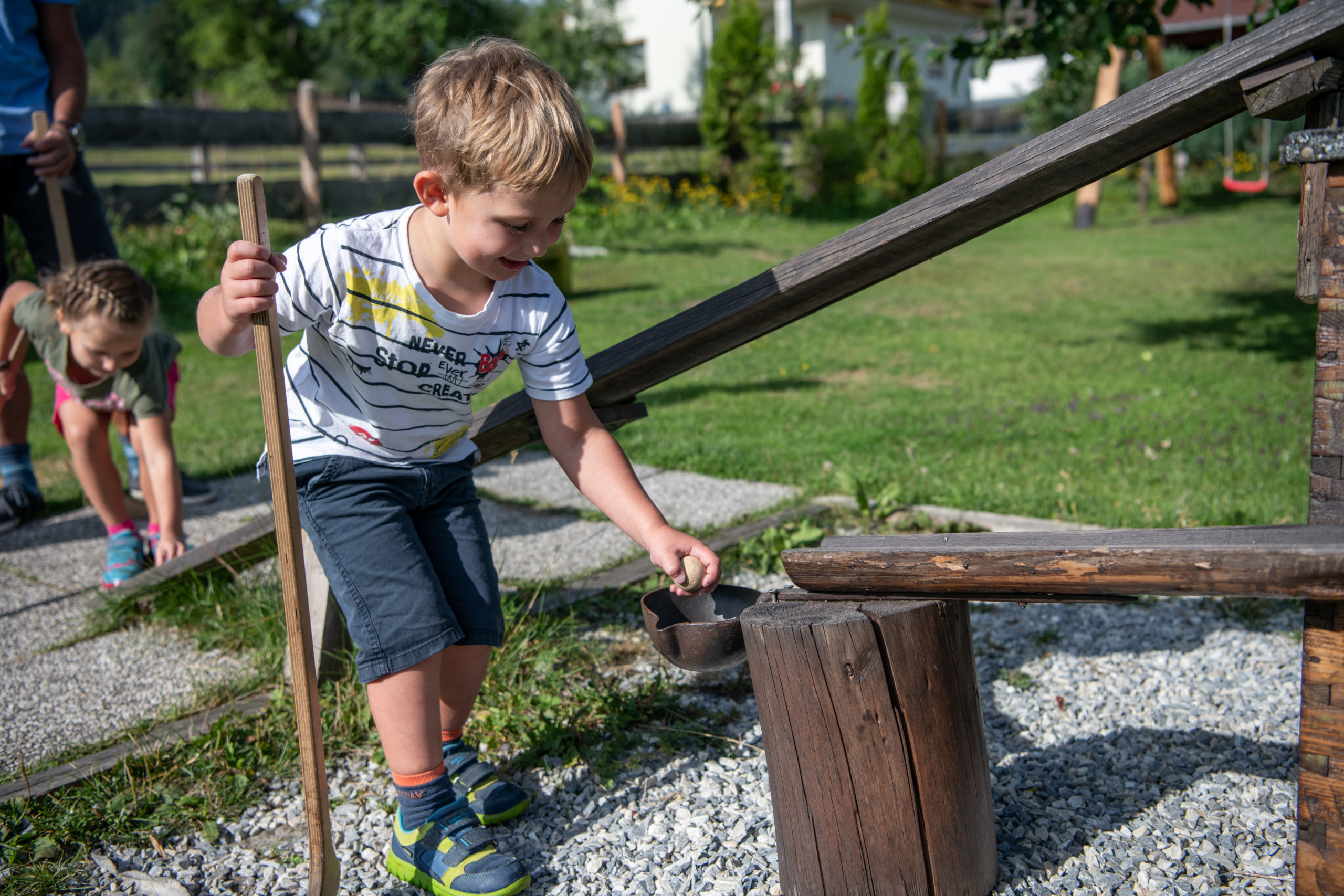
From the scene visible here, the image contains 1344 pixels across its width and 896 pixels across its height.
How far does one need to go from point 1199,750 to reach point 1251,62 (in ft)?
4.95

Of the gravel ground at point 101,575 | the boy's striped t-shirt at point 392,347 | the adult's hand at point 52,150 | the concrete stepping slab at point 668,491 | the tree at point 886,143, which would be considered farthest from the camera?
the tree at point 886,143

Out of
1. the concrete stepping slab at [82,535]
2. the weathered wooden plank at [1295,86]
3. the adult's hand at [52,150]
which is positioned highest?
the adult's hand at [52,150]

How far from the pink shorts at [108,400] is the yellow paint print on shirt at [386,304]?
1934 millimetres

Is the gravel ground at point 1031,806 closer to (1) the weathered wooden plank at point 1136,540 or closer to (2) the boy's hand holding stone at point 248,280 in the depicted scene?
(1) the weathered wooden plank at point 1136,540

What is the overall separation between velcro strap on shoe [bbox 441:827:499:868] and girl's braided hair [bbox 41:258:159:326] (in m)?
2.22

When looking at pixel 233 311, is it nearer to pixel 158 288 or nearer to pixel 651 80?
pixel 158 288

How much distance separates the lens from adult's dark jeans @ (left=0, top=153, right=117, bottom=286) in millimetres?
3617

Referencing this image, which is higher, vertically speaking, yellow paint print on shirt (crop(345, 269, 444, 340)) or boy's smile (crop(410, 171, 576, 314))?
boy's smile (crop(410, 171, 576, 314))

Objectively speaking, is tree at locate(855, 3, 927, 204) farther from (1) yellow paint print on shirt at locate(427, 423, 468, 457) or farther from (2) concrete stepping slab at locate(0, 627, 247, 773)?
(1) yellow paint print on shirt at locate(427, 423, 468, 457)

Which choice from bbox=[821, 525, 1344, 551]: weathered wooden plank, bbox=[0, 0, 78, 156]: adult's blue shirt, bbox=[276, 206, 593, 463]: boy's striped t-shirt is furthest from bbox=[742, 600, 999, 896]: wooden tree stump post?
bbox=[0, 0, 78, 156]: adult's blue shirt

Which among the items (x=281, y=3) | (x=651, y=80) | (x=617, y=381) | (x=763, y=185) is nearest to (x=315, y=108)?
(x=763, y=185)

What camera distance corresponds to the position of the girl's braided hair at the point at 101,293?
3213 mm

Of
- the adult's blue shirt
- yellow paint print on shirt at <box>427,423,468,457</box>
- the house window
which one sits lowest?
yellow paint print on shirt at <box>427,423,468,457</box>

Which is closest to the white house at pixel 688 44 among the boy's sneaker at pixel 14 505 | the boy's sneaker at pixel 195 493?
the boy's sneaker at pixel 195 493
